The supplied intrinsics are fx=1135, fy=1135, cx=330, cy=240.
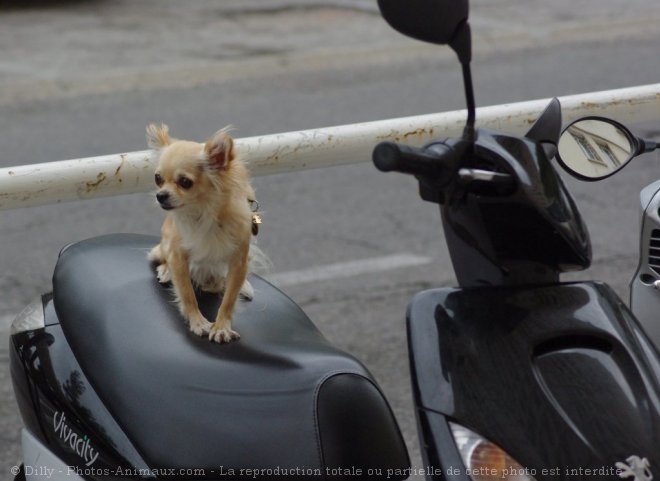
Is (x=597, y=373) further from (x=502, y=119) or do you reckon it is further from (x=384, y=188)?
(x=384, y=188)

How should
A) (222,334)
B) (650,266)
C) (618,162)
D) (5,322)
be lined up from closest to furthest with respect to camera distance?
(222,334)
(618,162)
(650,266)
(5,322)

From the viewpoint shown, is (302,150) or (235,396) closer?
(235,396)

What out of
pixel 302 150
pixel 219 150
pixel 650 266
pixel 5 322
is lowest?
pixel 5 322

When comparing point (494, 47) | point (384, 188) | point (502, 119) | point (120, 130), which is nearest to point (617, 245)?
point (384, 188)

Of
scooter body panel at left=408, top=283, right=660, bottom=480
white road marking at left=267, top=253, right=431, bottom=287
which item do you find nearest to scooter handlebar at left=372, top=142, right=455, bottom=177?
scooter body panel at left=408, top=283, right=660, bottom=480

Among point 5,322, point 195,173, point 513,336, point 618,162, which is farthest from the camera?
point 5,322

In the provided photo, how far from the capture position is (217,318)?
2293mm

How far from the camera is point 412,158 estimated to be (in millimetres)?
1861

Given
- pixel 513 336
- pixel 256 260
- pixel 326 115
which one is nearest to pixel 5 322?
pixel 256 260

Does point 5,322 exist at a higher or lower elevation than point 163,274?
lower

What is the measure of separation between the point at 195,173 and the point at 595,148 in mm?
847

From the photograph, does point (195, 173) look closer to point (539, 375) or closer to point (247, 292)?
point (247, 292)

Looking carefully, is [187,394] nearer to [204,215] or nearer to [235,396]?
[235,396]

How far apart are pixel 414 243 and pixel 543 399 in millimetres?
4280
